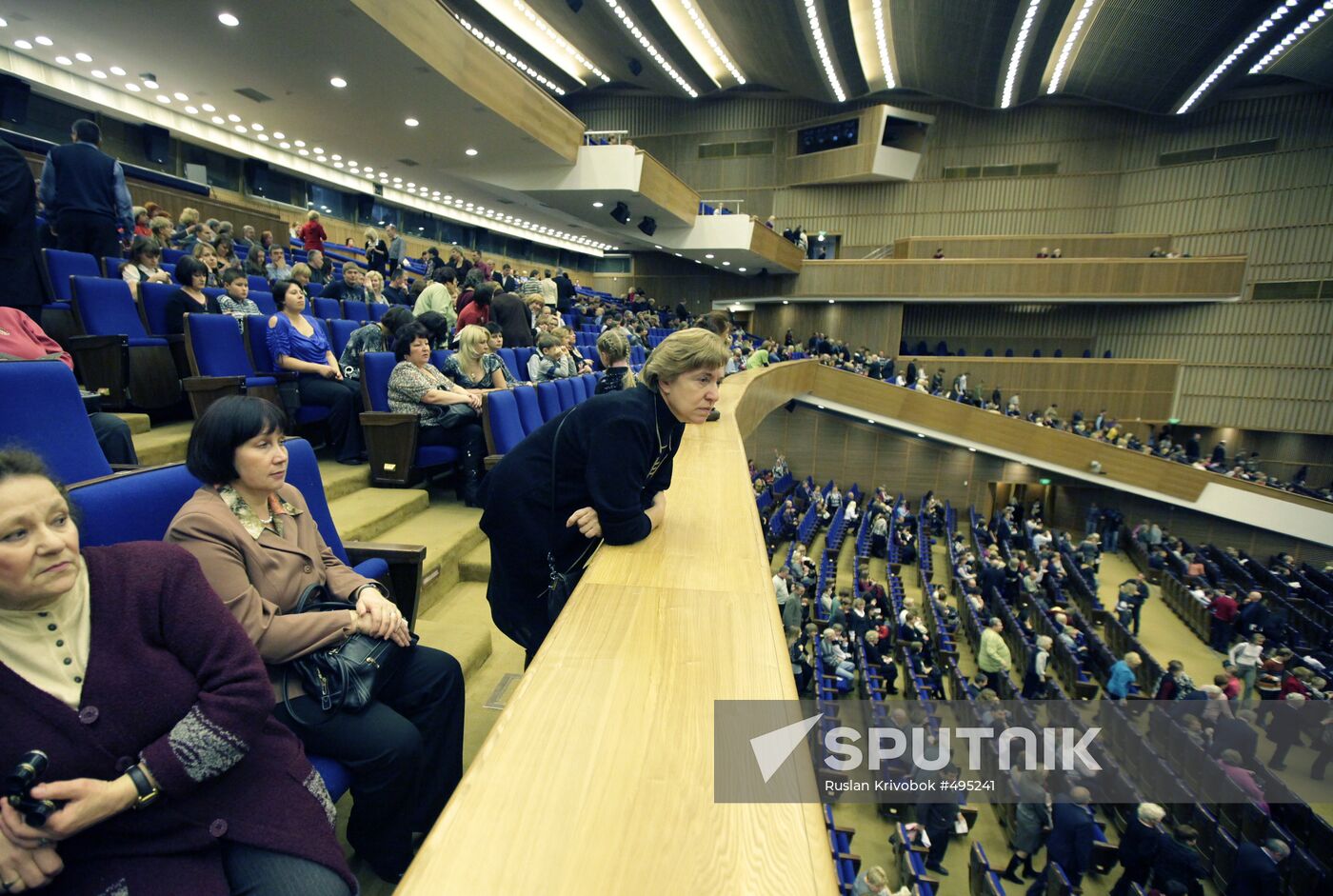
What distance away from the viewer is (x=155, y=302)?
3084mm

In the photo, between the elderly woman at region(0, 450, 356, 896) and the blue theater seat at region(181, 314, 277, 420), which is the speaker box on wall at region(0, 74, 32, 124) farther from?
the elderly woman at region(0, 450, 356, 896)

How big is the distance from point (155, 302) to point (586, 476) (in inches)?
118

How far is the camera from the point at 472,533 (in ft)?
8.55

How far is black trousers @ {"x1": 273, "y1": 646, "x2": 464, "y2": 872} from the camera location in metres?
1.09

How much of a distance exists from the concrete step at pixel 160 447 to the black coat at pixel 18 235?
0.61 meters

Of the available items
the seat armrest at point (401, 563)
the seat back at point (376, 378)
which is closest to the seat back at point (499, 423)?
the seat back at point (376, 378)

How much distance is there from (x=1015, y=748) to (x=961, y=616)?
9.49 feet

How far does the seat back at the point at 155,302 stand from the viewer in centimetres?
304

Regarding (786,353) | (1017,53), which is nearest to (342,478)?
(786,353)

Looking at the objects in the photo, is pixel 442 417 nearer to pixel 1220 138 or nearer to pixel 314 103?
pixel 314 103

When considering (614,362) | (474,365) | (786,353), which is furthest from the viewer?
(786,353)

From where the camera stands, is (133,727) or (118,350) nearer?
(133,727)

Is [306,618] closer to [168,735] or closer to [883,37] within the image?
[168,735]

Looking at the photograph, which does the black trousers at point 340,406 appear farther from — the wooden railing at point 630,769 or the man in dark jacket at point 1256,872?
the man in dark jacket at point 1256,872
